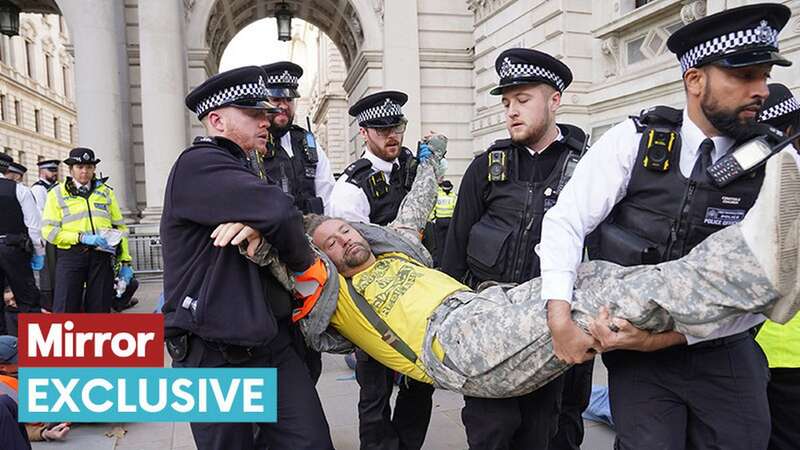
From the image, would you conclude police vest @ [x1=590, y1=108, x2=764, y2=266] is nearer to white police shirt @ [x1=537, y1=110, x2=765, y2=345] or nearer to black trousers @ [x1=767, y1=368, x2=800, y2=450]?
white police shirt @ [x1=537, y1=110, x2=765, y2=345]

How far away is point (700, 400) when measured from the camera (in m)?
1.88

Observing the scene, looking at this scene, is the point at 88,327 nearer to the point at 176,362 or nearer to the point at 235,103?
the point at 176,362

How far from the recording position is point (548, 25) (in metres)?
9.75

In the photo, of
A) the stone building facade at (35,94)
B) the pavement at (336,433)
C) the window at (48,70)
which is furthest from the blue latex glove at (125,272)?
the window at (48,70)

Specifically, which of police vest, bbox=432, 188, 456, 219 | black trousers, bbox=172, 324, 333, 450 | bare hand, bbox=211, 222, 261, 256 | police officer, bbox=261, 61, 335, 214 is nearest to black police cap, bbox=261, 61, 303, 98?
police officer, bbox=261, 61, 335, 214

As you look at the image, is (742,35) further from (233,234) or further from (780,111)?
(233,234)

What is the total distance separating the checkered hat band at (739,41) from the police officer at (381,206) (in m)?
2.21

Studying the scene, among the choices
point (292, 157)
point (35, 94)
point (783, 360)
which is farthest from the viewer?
point (35, 94)

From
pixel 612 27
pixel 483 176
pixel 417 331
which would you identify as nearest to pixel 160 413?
pixel 417 331

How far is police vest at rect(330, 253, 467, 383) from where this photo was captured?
2.48 m

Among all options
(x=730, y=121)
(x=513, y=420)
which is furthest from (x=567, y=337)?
(x=730, y=121)

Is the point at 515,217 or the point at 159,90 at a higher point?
the point at 159,90

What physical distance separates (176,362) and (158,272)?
370 inches

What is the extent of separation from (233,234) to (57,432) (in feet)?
9.08
